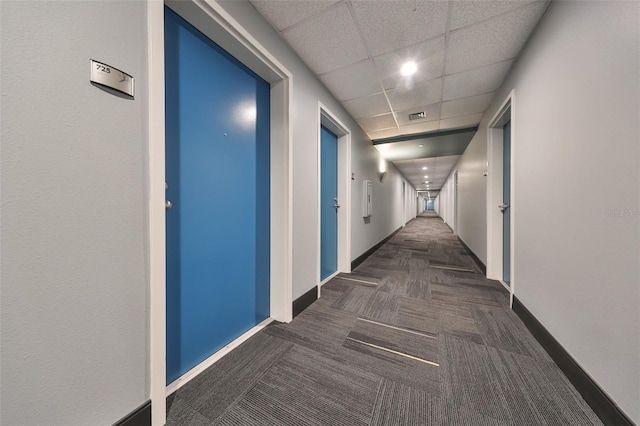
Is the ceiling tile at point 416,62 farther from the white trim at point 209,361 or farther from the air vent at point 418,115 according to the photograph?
the white trim at point 209,361

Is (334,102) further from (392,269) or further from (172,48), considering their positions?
(392,269)

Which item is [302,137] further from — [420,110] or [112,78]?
[420,110]

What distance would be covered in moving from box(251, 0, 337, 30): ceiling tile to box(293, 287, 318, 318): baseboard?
2.13 m

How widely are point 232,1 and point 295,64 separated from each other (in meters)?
0.65

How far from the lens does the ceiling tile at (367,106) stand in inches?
101

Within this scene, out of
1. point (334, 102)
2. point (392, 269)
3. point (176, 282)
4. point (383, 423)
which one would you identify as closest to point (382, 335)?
point (383, 423)

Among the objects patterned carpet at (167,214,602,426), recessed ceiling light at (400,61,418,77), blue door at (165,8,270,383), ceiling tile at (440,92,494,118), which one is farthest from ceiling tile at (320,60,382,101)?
patterned carpet at (167,214,602,426)

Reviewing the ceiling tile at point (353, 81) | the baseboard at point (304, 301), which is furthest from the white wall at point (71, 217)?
the ceiling tile at point (353, 81)

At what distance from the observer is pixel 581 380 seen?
3.30 ft

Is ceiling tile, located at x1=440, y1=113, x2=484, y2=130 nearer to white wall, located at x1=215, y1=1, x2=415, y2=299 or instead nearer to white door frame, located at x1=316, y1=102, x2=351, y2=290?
white door frame, located at x1=316, y1=102, x2=351, y2=290

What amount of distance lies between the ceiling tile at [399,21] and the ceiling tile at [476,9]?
7 centimetres

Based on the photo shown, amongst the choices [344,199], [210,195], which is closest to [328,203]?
[344,199]

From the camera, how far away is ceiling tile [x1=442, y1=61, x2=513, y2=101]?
6.54 feet

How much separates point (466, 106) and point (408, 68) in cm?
138
